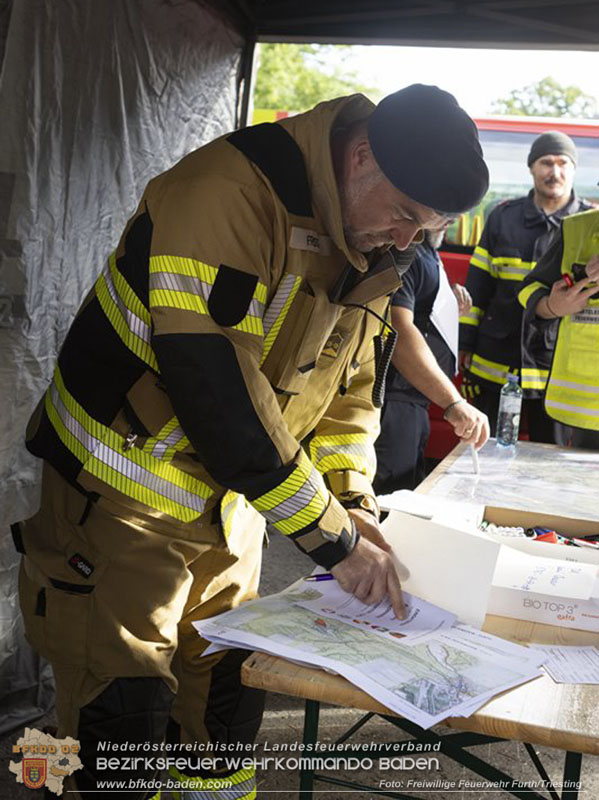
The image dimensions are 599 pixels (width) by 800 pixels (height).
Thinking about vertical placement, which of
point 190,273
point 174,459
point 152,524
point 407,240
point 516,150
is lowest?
point 152,524

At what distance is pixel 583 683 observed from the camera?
1336mm

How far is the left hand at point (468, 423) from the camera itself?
287 cm

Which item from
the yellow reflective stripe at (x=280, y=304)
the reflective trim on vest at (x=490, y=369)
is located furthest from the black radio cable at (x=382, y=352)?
the reflective trim on vest at (x=490, y=369)

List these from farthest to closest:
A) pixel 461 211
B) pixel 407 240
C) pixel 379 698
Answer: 1. pixel 407 240
2. pixel 461 211
3. pixel 379 698

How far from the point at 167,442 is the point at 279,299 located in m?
0.34

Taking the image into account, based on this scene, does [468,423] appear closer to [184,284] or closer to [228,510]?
[228,510]

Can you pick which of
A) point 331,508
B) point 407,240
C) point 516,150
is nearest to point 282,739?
point 331,508

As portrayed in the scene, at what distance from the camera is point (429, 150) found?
4.64 feet

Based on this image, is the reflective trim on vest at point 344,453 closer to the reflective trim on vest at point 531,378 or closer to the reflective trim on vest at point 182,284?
the reflective trim on vest at point 182,284

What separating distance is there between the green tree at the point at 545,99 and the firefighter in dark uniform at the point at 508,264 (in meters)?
25.7

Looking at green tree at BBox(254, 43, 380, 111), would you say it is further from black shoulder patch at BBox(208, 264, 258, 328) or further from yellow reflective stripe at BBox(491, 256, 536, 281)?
black shoulder patch at BBox(208, 264, 258, 328)

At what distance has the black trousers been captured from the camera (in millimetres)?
3365

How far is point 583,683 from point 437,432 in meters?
4.19

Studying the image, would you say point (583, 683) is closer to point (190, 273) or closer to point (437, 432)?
point (190, 273)
